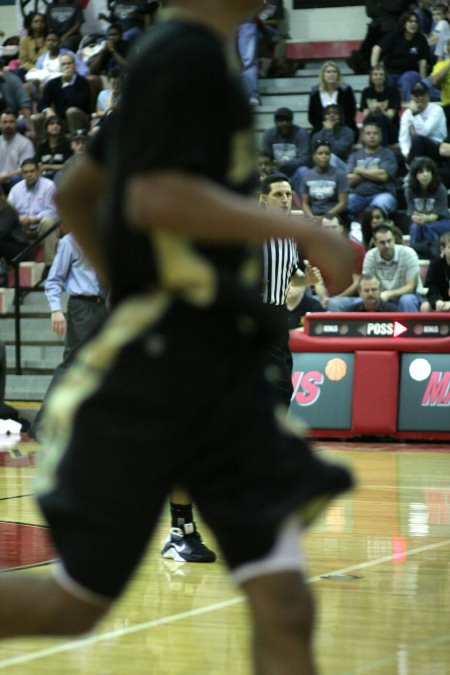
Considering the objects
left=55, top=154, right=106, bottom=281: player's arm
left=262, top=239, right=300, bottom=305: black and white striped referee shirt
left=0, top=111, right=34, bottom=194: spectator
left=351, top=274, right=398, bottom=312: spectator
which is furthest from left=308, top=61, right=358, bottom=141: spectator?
left=55, top=154, right=106, bottom=281: player's arm

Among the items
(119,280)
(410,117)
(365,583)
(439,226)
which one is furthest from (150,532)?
(410,117)

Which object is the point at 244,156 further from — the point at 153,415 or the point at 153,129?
the point at 153,415

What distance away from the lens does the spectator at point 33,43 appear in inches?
783

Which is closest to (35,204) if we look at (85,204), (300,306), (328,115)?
(328,115)

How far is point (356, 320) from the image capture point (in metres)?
11.8

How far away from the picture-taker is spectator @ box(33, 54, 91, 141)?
1802 centimetres

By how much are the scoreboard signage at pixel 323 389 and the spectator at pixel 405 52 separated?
589 centimetres

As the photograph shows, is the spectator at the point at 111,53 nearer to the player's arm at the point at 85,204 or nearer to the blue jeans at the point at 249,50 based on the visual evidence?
the blue jeans at the point at 249,50

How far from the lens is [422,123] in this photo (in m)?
15.4

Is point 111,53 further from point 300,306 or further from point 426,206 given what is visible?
point 300,306

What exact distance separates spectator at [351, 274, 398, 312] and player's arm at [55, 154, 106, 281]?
958 centimetres

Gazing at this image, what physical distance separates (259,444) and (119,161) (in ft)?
1.96

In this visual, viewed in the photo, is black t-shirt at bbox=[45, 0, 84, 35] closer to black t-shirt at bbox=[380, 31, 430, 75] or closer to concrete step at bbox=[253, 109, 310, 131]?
concrete step at bbox=[253, 109, 310, 131]

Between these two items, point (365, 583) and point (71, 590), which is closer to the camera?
point (71, 590)
